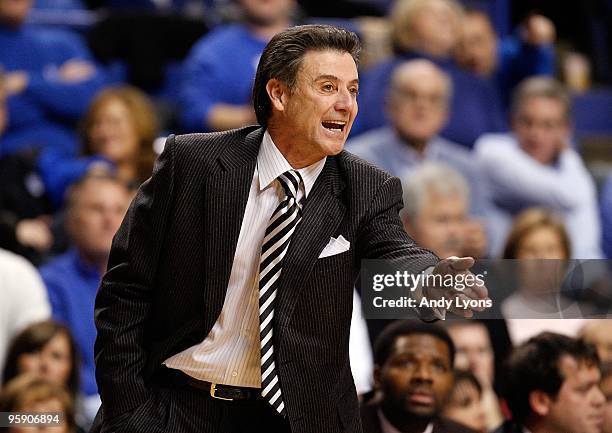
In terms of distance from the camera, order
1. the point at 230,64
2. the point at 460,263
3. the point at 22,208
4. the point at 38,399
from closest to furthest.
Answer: the point at 460,263 < the point at 38,399 < the point at 22,208 < the point at 230,64

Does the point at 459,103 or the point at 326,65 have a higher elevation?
the point at 326,65

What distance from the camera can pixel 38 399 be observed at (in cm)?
352

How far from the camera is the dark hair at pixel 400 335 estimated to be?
9.49 feet

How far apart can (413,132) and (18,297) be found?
80.9 inches

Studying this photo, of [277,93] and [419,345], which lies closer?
[277,93]

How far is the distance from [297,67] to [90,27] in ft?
13.9

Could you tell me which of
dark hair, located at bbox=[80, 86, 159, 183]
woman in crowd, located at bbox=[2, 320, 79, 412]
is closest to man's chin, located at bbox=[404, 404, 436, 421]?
woman in crowd, located at bbox=[2, 320, 79, 412]

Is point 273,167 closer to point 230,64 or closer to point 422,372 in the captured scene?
point 422,372

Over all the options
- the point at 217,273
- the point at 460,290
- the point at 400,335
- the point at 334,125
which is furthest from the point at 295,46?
the point at 400,335

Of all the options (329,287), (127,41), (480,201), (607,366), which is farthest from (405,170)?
(329,287)

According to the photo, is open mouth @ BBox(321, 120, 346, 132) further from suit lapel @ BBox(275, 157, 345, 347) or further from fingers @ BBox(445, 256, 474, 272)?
fingers @ BBox(445, 256, 474, 272)

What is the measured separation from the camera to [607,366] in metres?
2.84

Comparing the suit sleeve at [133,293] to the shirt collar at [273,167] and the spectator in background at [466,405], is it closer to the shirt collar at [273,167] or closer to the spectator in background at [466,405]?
the shirt collar at [273,167]

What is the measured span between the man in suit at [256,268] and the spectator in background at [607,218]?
3.44 m
